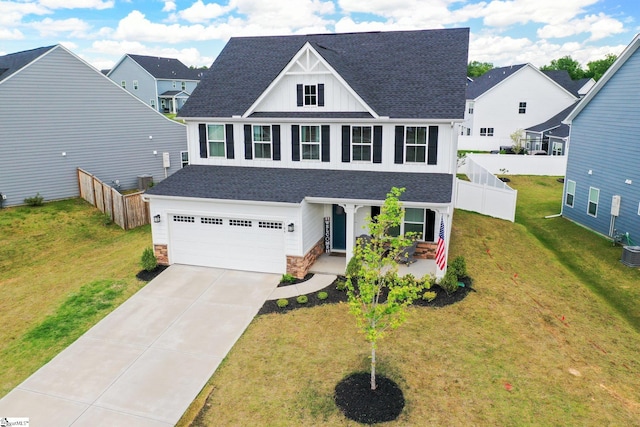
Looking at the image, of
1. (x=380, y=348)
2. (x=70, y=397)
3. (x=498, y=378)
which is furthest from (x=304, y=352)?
(x=70, y=397)

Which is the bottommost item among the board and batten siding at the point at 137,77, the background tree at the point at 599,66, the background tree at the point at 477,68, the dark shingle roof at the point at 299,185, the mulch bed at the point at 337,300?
the mulch bed at the point at 337,300

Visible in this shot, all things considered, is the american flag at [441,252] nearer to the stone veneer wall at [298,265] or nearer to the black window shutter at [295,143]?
the stone veneer wall at [298,265]

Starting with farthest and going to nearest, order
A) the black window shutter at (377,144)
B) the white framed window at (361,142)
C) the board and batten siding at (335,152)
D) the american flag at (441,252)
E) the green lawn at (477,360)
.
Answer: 1. the white framed window at (361,142)
2. the black window shutter at (377,144)
3. the board and batten siding at (335,152)
4. the american flag at (441,252)
5. the green lawn at (477,360)

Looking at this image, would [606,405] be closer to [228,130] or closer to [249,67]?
[228,130]

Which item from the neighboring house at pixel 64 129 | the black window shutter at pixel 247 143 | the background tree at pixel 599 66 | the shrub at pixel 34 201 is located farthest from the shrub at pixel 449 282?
the background tree at pixel 599 66

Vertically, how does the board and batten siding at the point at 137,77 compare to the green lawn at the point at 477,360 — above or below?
above

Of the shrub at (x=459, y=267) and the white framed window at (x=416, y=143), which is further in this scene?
the white framed window at (x=416, y=143)

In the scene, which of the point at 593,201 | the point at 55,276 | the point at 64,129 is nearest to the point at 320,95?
the point at 55,276

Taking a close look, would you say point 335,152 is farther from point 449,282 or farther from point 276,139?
point 449,282
